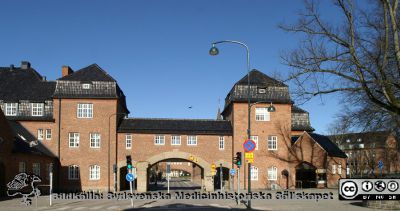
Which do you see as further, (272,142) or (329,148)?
(329,148)

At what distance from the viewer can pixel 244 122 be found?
52656 millimetres

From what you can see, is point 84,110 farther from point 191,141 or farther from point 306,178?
point 306,178

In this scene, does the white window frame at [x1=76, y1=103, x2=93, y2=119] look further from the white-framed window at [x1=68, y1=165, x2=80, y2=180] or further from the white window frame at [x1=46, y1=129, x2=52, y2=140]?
the white-framed window at [x1=68, y1=165, x2=80, y2=180]

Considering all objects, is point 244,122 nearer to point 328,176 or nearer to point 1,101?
point 328,176

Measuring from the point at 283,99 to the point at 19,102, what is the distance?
27.8 m

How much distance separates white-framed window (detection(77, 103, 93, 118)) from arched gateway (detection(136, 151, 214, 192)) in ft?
23.3

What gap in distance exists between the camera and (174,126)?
52844 millimetres

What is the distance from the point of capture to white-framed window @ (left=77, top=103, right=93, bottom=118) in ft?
167

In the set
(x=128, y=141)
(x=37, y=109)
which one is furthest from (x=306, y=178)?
(x=37, y=109)

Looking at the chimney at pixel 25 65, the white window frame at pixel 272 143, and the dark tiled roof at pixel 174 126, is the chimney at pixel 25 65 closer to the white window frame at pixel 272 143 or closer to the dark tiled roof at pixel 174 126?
the dark tiled roof at pixel 174 126

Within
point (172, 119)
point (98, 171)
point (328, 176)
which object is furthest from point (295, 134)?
point (98, 171)

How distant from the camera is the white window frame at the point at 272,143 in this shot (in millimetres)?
52969

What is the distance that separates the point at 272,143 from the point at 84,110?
20.0 metres

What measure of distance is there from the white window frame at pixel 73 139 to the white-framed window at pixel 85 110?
197cm
